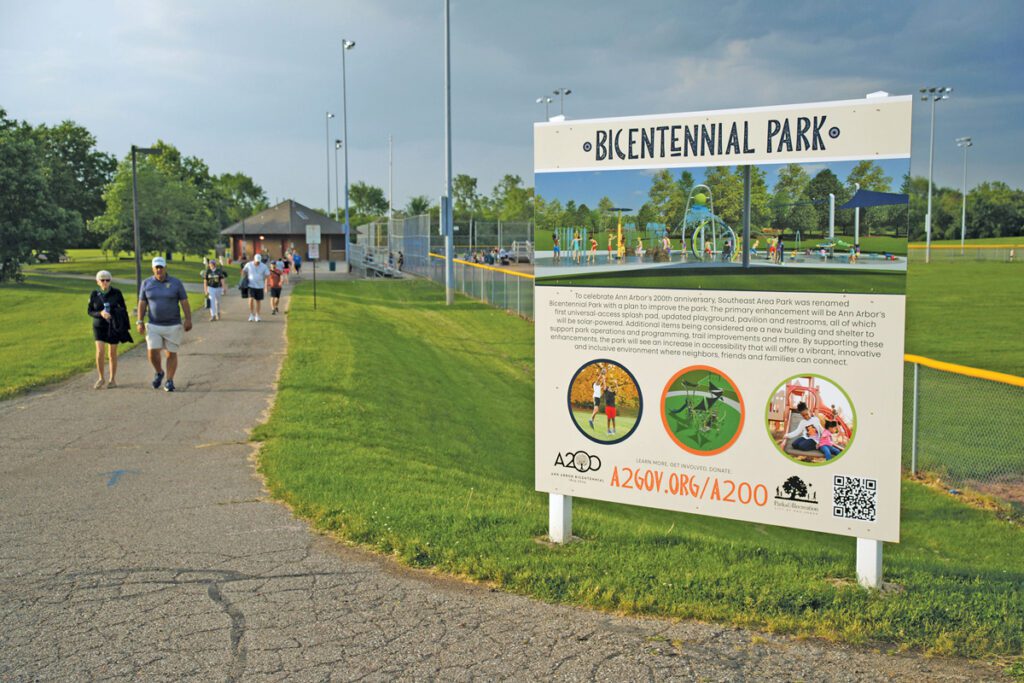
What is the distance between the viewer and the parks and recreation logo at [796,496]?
5.40m

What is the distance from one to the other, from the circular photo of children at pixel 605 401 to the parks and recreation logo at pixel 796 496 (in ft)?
3.25

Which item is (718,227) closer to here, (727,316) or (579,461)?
(727,316)

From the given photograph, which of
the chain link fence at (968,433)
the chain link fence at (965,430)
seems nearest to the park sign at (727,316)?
the chain link fence at (965,430)

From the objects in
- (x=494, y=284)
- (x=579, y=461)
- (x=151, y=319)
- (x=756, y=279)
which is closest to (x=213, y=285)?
(x=494, y=284)

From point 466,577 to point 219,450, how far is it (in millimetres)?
4579

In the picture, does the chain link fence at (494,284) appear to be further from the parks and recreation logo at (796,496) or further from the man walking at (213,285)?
the parks and recreation logo at (796,496)

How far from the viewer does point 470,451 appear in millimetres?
12078

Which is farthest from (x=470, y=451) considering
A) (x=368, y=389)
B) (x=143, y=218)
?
(x=143, y=218)

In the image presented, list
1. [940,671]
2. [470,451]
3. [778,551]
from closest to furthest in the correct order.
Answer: [940,671]
[778,551]
[470,451]

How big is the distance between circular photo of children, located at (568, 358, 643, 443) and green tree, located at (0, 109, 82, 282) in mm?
39337

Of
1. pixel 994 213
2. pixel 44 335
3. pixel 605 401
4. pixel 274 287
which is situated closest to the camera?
pixel 605 401

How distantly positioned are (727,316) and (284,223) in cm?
8967

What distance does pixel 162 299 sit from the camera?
13.1m

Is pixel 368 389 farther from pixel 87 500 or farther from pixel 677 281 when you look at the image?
pixel 677 281
